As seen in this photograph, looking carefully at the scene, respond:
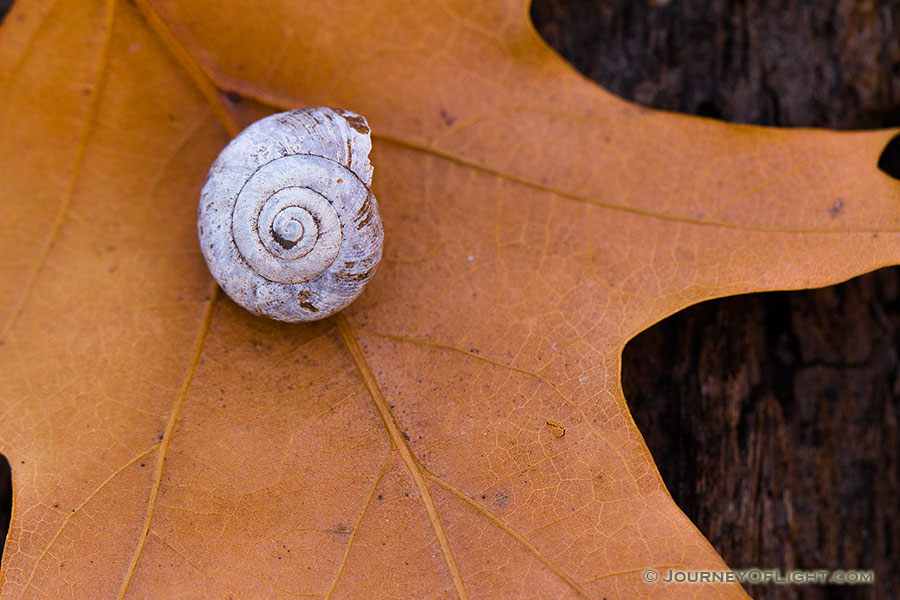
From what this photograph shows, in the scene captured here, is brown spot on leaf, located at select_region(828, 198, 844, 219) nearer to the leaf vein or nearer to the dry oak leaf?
the dry oak leaf

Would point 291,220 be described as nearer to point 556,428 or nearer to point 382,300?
point 382,300

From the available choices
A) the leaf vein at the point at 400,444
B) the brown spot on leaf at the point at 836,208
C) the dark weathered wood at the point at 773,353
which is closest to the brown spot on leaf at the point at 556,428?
the leaf vein at the point at 400,444

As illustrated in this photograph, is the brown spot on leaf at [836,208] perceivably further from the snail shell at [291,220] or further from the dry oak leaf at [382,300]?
the snail shell at [291,220]

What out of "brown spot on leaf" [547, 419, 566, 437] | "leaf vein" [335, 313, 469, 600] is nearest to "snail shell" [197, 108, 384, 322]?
"leaf vein" [335, 313, 469, 600]

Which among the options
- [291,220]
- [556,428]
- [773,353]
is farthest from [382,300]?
[773,353]

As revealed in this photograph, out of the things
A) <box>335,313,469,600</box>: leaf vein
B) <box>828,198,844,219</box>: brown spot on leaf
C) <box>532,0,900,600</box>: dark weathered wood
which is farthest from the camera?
<box>532,0,900,600</box>: dark weathered wood

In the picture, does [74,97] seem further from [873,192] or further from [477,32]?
[873,192]
